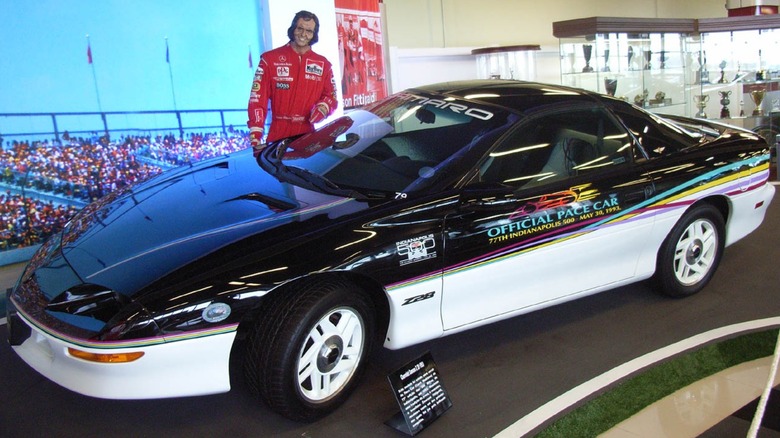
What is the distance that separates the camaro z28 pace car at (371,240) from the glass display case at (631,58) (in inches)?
120

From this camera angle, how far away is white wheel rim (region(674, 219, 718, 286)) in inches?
135

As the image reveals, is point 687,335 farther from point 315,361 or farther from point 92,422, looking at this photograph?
point 92,422

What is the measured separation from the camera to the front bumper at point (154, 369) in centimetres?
211

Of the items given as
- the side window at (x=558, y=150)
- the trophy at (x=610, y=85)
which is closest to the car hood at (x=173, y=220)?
the side window at (x=558, y=150)

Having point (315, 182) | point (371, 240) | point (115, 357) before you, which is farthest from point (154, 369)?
point (315, 182)

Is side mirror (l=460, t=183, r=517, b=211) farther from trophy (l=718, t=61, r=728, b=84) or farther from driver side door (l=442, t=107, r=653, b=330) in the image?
trophy (l=718, t=61, r=728, b=84)

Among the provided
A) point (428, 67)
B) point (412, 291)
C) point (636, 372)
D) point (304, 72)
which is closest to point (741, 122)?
point (428, 67)

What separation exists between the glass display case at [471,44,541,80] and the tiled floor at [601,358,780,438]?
6026 millimetres

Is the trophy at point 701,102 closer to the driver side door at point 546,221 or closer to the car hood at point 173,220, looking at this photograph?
the driver side door at point 546,221

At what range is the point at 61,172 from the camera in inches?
179

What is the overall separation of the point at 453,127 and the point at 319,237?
947mm

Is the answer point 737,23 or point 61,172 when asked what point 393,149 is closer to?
point 61,172

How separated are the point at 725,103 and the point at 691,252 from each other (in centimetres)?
486

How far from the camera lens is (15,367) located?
2924mm
